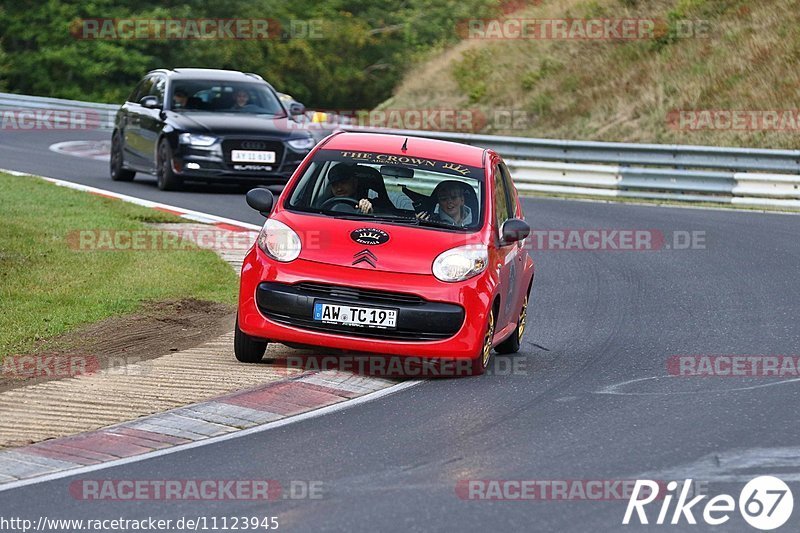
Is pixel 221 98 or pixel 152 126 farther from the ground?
pixel 221 98

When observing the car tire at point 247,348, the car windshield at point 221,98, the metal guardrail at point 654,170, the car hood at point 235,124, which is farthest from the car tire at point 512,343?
the metal guardrail at point 654,170

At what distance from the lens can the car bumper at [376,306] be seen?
9406mm

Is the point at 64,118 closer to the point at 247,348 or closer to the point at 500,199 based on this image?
the point at 500,199

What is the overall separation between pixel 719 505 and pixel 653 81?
27.3m

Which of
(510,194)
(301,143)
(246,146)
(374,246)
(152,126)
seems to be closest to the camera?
(374,246)

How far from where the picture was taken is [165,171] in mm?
21359

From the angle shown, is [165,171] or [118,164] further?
[118,164]

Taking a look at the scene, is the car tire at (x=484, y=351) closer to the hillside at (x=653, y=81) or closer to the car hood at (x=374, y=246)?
the car hood at (x=374, y=246)

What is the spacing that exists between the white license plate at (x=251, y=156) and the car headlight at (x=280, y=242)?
11128 millimetres

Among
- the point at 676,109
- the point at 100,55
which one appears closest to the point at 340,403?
the point at 676,109

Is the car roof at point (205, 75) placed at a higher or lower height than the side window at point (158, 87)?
higher

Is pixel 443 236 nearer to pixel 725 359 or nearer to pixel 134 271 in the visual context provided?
pixel 725 359

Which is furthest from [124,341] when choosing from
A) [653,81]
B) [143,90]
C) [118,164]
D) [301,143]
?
[653,81]

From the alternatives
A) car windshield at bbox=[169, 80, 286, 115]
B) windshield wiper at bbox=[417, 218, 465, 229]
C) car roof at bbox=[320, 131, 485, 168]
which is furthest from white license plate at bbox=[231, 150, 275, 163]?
windshield wiper at bbox=[417, 218, 465, 229]
